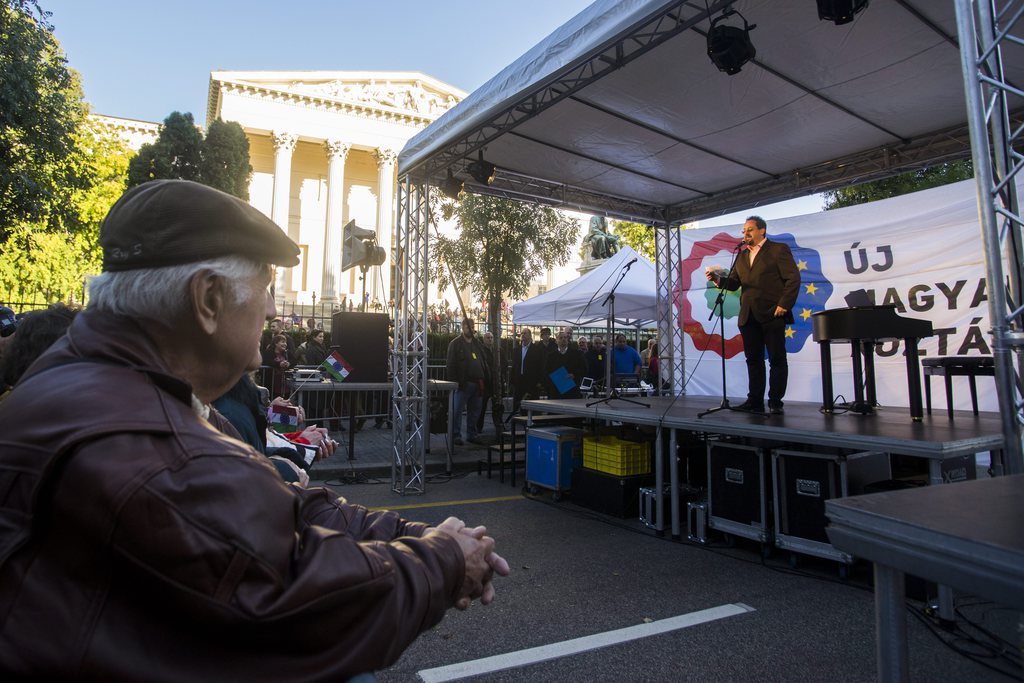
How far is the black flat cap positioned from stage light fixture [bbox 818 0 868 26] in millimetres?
4796

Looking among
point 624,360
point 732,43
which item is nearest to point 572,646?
point 732,43

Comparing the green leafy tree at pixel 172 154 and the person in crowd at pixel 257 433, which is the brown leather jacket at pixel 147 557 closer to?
the person in crowd at pixel 257 433

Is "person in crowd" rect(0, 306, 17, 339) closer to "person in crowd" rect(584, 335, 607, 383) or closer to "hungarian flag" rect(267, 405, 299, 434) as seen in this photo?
"hungarian flag" rect(267, 405, 299, 434)

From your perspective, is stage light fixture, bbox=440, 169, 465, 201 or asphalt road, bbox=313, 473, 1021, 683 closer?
asphalt road, bbox=313, 473, 1021, 683

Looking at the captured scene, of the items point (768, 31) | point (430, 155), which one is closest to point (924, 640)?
point (768, 31)

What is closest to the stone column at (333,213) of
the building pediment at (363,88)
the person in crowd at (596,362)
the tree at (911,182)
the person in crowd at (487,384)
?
the building pediment at (363,88)

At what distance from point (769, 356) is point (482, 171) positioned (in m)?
4.29

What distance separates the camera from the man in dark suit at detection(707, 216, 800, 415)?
550 cm

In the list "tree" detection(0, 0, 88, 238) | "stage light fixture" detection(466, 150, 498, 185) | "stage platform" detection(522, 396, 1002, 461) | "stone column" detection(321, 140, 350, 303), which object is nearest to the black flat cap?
"stage platform" detection(522, 396, 1002, 461)

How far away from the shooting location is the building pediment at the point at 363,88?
31.8 metres

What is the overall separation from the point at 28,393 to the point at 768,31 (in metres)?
5.97

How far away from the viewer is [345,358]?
8172 mm

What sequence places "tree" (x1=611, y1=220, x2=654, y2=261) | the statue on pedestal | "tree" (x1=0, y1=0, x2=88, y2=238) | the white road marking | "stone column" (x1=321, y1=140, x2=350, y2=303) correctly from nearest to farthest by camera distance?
the white road marking
"tree" (x1=0, y1=0, x2=88, y2=238)
the statue on pedestal
"tree" (x1=611, y1=220, x2=654, y2=261)
"stone column" (x1=321, y1=140, x2=350, y2=303)

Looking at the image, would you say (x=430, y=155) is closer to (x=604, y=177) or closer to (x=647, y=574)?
(x=604, y=177)
